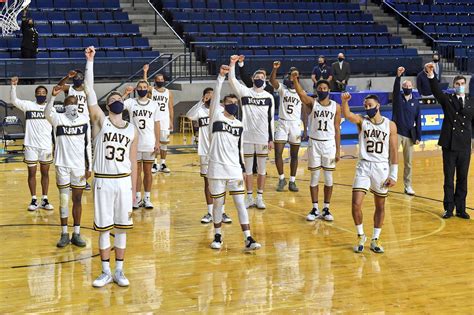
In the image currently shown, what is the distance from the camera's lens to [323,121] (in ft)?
41.8

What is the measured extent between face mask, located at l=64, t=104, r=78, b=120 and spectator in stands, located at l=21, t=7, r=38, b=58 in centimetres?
1263

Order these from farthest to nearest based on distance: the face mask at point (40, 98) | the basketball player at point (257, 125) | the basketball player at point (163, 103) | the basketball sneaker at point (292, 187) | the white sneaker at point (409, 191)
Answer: the basketball player at point (163, 103), the basketball sneaker at point (292, 187), the white sneaker at point (409, 191), the basketball player at point (257, 125), the face mask at point (40, 98)

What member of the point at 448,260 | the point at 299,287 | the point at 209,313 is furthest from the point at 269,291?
the point at 448,260

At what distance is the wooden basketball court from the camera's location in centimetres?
879

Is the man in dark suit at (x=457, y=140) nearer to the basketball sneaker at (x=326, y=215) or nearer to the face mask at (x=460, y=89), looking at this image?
the face mask at (x=460, y=89)

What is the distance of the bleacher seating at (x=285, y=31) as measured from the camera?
2706cm

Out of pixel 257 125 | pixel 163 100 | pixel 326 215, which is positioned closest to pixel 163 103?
pixel 163 100

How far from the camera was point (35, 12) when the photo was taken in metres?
26.0

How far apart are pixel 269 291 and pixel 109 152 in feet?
7.62

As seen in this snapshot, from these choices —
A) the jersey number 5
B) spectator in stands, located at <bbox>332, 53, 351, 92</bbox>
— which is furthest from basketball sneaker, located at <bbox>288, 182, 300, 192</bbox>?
spectator in stands, located at <bbox>332, 53, 351, 92</bbox>

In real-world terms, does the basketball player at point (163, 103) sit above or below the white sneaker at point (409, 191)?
above

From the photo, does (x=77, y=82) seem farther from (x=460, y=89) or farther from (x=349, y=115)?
(x=460, y=89)

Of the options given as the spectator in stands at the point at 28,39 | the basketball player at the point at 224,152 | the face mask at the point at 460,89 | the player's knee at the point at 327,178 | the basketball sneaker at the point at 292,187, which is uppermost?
the spectator in stands at the point at 28,39

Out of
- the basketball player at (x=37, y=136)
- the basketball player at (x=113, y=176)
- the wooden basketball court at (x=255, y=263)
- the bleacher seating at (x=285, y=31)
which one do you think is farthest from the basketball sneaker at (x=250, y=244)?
the bleacher seating at (x=285, y=31)
